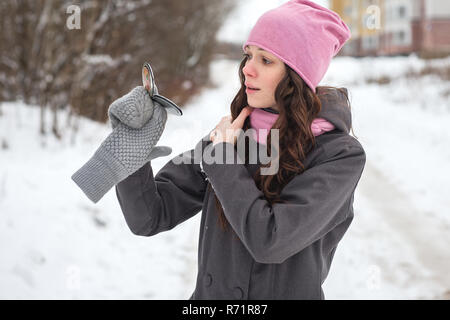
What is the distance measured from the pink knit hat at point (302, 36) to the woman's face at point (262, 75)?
3 cm

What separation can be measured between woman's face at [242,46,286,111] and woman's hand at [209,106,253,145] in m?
0.05

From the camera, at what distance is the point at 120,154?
1.28 m

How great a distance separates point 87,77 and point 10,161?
262 centimetres

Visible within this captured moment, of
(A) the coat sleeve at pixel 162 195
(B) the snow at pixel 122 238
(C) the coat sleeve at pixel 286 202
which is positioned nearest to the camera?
(C) the coat sleeve at pixel 286 202

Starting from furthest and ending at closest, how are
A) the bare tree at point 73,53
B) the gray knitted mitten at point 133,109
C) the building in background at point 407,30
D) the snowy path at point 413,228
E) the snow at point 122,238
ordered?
the building in background at point 407,30 < the bare tree at point 73,53 < the snowy path at point 413,228 < the snow at point 122,238 < the gray knitted mitten at point 133,109

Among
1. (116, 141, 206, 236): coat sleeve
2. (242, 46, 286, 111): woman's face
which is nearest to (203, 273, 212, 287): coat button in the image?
(116, 141, 206, 236): coat sleeve

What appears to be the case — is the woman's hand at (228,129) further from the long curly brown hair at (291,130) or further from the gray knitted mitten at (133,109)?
the gray knitted mitten at (133,109)

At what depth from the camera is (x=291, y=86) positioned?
1.35m

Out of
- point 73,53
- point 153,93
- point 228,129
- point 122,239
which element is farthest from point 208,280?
point 73,53

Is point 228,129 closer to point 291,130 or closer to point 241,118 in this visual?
point 241,118

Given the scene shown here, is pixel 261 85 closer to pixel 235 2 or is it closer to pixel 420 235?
pixel 420 235

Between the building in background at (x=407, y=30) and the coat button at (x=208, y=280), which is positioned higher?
the coat button at (x=208, y=280)

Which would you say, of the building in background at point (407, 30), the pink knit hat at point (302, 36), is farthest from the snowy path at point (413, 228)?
the building in background at point (407, 30)

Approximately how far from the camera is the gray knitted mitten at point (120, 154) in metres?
1.27
